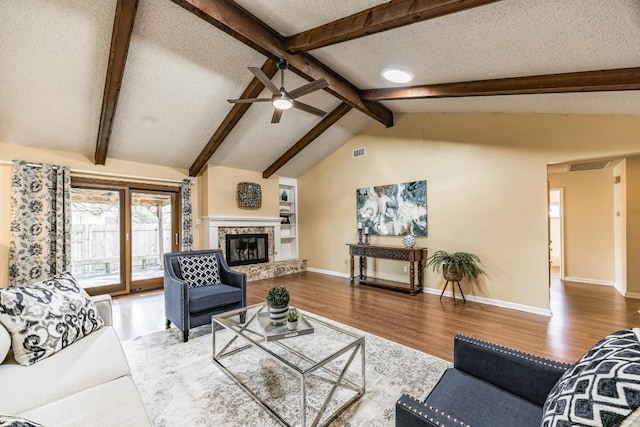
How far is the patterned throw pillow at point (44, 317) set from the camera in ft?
5.17

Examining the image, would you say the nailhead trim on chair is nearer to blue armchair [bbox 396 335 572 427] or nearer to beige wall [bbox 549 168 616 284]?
blue armchair [bbox 396 335 572 427]

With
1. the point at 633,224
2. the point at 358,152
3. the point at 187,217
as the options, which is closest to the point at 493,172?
the point at 633,224

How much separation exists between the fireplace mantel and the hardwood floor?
1341 mm

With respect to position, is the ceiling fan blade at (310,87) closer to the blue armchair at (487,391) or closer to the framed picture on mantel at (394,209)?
the blue armchair at (487,391)

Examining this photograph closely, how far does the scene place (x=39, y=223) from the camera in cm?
407

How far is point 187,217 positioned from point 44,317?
404 cm

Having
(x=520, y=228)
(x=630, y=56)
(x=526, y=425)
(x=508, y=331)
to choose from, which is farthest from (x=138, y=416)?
(x=520, y=228)

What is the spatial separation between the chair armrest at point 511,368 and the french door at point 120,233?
5538mm

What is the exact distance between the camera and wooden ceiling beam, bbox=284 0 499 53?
198cm

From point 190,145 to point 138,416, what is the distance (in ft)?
15.0

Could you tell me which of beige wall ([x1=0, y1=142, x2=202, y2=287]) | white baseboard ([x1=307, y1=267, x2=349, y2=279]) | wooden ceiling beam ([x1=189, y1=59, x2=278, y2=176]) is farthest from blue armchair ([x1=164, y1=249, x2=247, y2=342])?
white baseboard ([x1=307, y1=267, x2=349, y2=279])

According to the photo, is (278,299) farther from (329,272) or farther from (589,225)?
(589,225)

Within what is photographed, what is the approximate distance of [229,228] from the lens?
5980mm

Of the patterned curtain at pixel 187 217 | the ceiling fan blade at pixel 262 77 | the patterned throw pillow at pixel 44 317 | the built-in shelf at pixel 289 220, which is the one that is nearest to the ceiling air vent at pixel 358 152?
the built-in shelf at pixel 289 220
